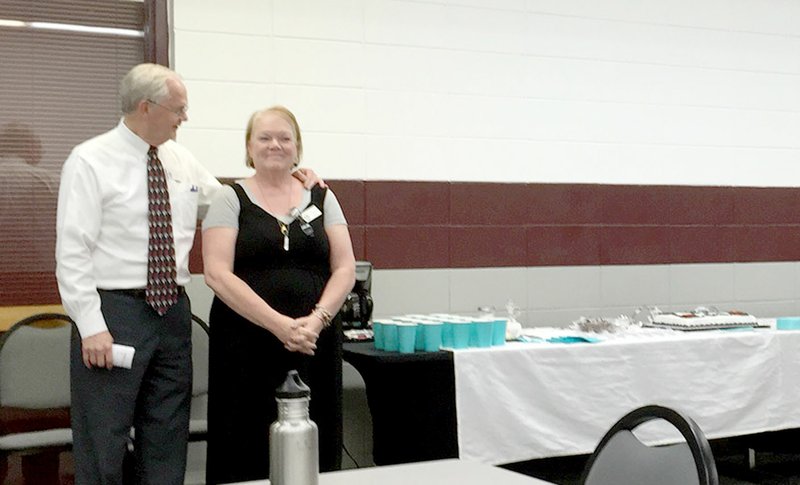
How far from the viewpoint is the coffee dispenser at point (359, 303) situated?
13.4 feet

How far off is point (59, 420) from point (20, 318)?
47 centimetres

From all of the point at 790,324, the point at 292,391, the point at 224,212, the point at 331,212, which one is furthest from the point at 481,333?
the point at 292,391

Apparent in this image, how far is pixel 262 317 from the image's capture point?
295 centimetres

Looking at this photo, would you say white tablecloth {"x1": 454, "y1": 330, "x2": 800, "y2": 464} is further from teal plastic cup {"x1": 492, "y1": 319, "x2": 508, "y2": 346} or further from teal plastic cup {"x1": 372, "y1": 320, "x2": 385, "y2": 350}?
teal plastic cup {"x1": 372, "y1": 320, "x2": 385, "y2": 350}

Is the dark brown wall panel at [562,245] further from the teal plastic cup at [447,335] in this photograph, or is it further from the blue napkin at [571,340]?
the teal plastic cup at [447,335]

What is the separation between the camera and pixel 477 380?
3.66 meters

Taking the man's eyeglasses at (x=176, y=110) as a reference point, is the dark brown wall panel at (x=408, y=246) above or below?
below

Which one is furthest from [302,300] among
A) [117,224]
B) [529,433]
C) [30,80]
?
[30,80]

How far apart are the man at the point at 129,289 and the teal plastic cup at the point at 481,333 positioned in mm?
1228

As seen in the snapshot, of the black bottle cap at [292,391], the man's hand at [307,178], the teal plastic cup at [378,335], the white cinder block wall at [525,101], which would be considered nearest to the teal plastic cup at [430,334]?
the teal plastic cup at [378,335]

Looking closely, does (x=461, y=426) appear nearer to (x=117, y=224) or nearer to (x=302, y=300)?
(x=302, y=300)

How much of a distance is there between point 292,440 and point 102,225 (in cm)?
161

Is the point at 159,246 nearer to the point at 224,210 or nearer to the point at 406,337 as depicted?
the point at 224,210

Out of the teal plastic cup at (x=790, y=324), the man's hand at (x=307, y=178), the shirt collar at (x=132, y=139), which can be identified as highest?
the shirt collar at (x=132, y=139)
